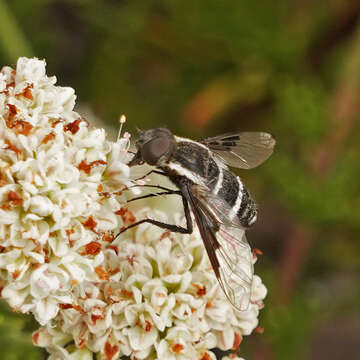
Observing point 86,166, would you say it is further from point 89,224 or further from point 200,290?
point 200,290

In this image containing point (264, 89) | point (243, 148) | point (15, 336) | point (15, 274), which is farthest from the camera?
point (264, 89)

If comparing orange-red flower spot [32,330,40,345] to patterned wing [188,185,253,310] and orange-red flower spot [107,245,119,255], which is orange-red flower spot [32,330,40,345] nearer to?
orange-red flower spot [107,245,119,255]

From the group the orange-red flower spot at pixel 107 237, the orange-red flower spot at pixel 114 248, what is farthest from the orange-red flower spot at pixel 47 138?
the orange-red flower spot at pixel 114 248

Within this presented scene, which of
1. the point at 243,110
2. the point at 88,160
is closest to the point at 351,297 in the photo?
the point at 243,110

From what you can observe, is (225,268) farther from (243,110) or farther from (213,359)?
(243,110)

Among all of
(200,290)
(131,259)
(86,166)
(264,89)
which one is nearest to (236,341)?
(200,290)

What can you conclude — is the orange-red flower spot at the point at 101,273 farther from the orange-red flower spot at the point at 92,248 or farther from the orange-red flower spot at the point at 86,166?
the orange-red flower spot at the point at 86,166

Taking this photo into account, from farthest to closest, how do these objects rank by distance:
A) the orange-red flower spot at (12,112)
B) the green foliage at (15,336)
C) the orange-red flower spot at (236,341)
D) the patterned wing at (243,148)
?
the patterned wing at (243,148), the green foliage at (15,336), the orange-red flower spot at (236,341), the orange-red flower spot at (12,112)
